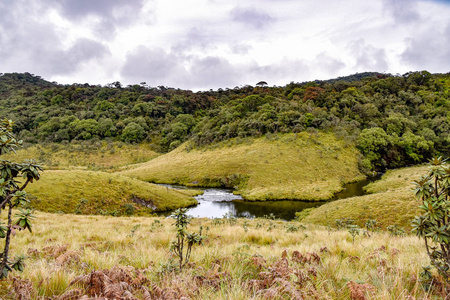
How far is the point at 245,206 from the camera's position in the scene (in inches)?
1480

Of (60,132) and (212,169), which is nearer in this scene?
(212,169)

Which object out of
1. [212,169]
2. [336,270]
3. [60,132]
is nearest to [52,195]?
[212,169]

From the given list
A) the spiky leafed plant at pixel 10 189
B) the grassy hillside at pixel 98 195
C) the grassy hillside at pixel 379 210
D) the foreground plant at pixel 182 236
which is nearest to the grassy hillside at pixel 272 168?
the grassy hillside at pixel 379 210

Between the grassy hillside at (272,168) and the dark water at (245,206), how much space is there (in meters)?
2.11

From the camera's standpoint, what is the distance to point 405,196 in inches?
980

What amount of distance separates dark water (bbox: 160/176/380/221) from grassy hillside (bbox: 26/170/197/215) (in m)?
3.52

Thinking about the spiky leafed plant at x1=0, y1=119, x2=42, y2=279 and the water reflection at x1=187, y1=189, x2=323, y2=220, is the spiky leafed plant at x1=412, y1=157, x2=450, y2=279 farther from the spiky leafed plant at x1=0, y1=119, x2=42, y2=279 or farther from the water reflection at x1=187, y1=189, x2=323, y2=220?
the water reflection at x1=187, y1=189, x2=323, y2=220

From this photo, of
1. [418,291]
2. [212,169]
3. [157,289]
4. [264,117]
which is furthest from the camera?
[264,117]

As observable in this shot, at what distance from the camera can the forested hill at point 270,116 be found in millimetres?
65562

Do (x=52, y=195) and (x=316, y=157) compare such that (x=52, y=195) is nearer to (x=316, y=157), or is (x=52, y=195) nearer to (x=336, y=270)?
(x=336, y=270)

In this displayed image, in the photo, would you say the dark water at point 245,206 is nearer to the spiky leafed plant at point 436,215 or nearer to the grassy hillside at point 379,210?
the grassy hillside at point 379,210

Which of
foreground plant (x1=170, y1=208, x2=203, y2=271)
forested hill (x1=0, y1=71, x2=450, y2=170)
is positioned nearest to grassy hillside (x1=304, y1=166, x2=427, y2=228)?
foreground plant (x1=170, y1=208, x2=203, y2=271)

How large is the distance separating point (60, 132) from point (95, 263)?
10671 centimetres

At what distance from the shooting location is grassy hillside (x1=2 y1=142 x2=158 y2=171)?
75.4 meters
